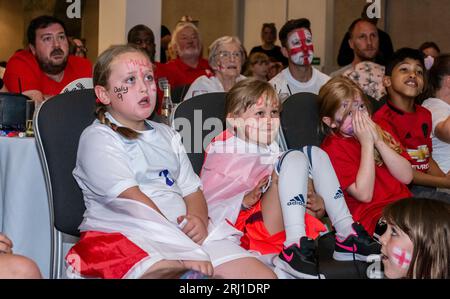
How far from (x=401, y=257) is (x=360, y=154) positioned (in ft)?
2.96

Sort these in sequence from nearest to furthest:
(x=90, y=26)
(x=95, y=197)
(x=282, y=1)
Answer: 1. (x=95, y=197)
2. (x=90, y=26)
3. (x=282, y=1)

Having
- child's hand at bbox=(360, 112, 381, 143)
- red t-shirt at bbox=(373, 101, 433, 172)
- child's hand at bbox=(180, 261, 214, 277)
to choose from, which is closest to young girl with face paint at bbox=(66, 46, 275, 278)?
child's hand at bbox=(180, 261, 214, 277)

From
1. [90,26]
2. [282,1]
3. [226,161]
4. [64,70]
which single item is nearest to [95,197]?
[226,161]

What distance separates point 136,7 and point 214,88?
191 cm

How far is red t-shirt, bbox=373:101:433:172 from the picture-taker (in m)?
3.38

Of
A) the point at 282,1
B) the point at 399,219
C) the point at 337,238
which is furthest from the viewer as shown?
the point at 282,1

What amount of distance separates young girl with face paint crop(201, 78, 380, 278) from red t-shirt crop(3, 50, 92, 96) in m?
1.42

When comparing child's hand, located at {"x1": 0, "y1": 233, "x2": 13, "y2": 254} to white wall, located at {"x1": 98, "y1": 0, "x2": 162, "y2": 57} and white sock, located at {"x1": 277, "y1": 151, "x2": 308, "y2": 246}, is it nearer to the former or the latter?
white sock, located at {"x1": 277, "y1": 151, "x2": 308, "y2": 246}

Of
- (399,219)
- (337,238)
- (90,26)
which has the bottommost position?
(337,238)

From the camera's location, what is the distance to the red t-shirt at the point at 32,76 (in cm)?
393

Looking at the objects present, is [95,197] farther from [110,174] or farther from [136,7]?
[136,7]

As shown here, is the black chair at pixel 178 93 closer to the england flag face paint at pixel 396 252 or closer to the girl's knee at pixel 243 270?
the girl's knee at pixel 243 270

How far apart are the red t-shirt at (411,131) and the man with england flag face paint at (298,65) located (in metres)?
1.16

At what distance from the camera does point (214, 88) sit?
4453 millimetres
